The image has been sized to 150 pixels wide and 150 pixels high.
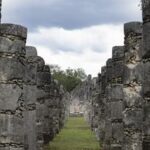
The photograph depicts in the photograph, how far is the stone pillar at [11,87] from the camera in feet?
30.6

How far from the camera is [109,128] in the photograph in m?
14.7

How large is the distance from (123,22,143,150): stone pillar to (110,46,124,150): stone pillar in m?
2.58

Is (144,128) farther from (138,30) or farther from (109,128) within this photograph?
(109,128)

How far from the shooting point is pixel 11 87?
9.53 metres

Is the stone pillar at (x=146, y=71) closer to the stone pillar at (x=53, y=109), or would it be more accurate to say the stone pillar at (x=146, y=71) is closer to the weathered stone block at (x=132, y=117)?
the weathered stone block at (x=132, y=117)

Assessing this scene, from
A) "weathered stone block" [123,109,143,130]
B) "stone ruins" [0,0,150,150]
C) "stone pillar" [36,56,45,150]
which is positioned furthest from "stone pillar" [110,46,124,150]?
"weathered stone block" [123,109,143,130]

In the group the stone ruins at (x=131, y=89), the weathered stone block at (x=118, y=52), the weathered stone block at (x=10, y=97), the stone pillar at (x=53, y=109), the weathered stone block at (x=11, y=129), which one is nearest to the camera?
the stone ruins at (x=131, y=89)

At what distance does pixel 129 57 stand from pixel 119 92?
10.6 feet

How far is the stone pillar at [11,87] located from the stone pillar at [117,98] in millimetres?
4276

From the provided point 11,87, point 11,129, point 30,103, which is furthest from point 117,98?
point 11,129

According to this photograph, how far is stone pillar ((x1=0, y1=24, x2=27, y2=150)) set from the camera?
9336 millimetres

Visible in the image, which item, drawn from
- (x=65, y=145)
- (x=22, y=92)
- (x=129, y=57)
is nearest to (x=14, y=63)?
(x=22, y=92)

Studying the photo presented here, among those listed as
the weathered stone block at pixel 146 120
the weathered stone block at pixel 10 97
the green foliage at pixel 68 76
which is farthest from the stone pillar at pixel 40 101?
the green foliage at pixel 68 76

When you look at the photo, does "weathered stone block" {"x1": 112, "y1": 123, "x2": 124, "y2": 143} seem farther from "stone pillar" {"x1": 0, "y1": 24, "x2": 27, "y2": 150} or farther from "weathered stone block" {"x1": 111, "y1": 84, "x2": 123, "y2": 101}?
"stone pillar" {"x1": 0, "y1": 24, "x2": 27, "y2": 150}
